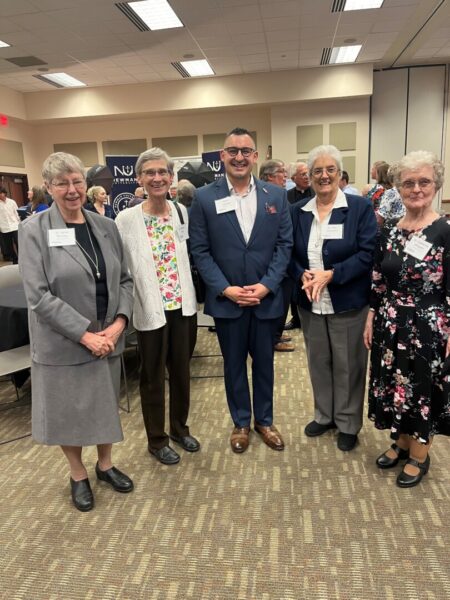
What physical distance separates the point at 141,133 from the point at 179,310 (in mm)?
10324

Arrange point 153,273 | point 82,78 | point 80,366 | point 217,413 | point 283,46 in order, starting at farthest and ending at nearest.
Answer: point 82,78 → point 283,46 → point 217,413 → point 153,273 → point 80,366

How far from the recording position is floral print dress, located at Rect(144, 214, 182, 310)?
6.91 ft

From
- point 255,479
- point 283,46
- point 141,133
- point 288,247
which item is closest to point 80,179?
point 288,247

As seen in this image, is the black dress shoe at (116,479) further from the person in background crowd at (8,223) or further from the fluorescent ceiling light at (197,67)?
the fluorescent ceiling light at (197,67)

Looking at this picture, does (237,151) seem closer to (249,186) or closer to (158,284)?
(249,186)

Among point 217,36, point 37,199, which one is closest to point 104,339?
point 37,199

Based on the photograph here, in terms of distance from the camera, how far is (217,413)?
2.82 m

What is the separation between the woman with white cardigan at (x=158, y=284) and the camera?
2.06 m

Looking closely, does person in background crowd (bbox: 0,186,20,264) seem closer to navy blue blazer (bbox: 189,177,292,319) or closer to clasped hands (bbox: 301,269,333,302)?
navy blue blazer (bbox: 189,177,292,319)

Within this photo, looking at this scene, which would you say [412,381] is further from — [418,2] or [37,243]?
[418,2]

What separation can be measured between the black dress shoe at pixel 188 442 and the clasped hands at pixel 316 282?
1.04m

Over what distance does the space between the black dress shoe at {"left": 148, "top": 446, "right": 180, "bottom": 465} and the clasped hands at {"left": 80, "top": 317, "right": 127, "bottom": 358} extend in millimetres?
738

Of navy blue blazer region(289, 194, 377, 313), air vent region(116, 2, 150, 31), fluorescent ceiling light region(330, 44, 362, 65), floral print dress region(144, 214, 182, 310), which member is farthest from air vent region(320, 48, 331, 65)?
floral print dress region(144, 214, 182, 310)

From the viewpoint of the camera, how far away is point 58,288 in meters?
1.75
